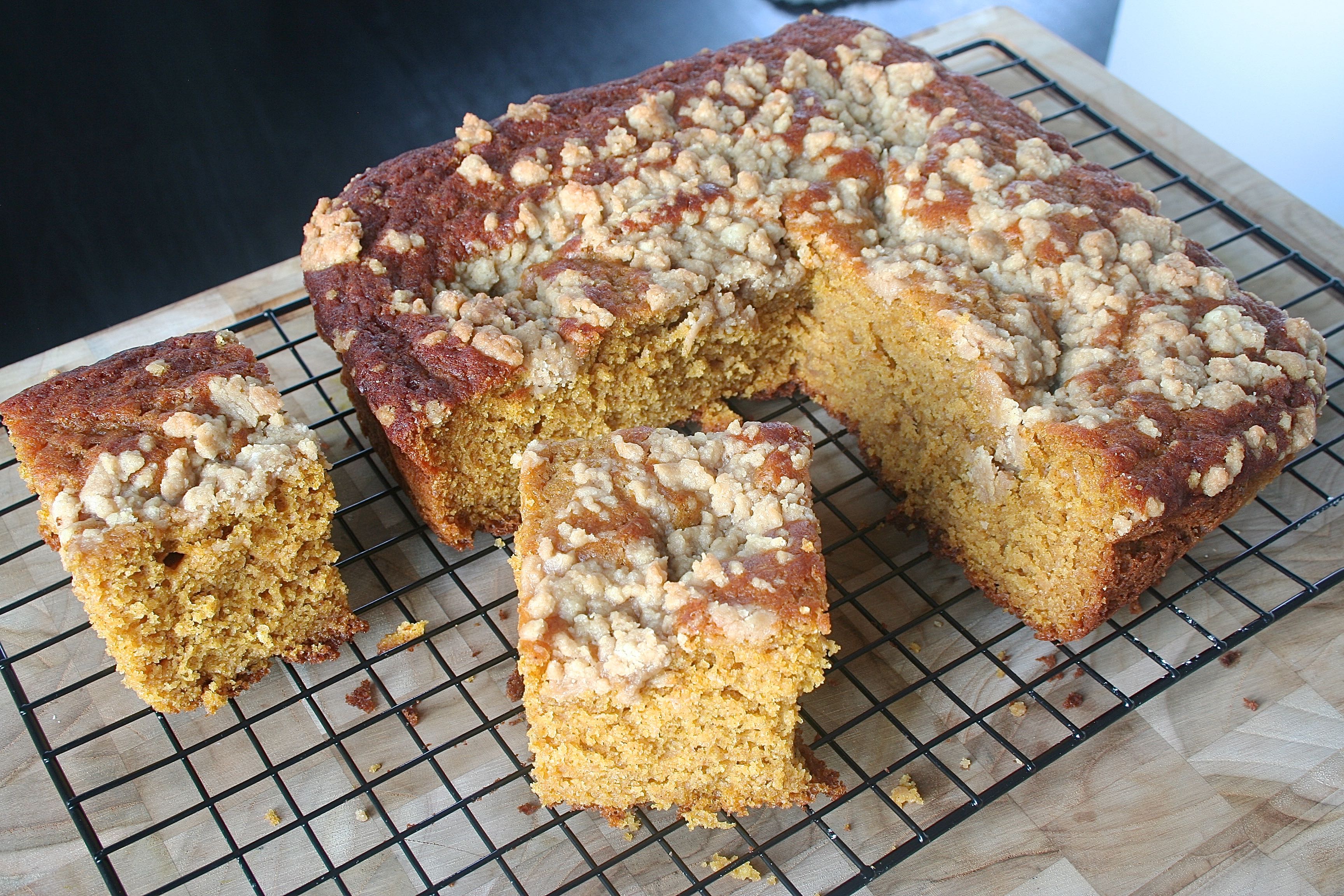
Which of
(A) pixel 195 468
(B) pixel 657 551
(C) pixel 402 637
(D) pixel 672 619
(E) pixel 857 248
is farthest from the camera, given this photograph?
(E) pixel 857 248

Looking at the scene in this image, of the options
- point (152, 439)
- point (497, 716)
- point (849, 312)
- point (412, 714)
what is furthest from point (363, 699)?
point (849, 312)

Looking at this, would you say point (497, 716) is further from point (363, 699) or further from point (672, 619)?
point (672, 619)

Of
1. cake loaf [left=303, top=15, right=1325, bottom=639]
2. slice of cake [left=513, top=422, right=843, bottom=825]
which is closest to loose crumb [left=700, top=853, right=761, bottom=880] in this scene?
slice of cake [left=513, top=422, right=843, bottom=825]

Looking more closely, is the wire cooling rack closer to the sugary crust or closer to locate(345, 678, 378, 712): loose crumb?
locate(345, 678, 378, 712): loose crumb

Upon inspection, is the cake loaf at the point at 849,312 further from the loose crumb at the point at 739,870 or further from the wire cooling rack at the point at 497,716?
the loose crumb at the point at 739,870

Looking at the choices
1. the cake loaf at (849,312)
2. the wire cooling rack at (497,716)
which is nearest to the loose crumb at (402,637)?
the wire cooling rack at (497,716)

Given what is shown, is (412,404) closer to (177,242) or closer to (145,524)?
(145,524)
